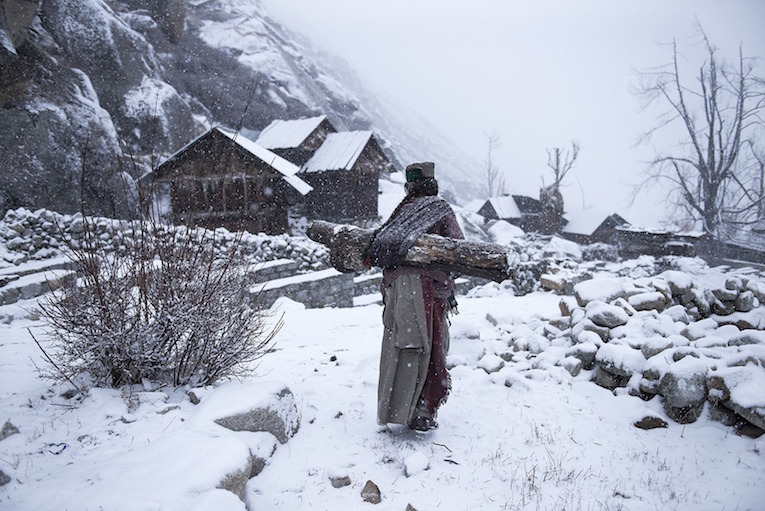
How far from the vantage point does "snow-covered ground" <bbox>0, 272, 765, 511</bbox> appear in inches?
78.4

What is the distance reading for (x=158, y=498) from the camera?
176 centimetres

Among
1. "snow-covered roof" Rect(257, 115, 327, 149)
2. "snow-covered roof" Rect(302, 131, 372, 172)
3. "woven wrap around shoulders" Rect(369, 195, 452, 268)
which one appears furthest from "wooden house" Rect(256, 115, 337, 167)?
"woven wrap around shoulders" Rect(369, 195, 452, 268)

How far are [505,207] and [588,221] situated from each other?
7.11 m

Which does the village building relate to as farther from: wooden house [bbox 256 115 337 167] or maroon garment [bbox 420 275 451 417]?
maroon garment [bbox 420 275 451 417]

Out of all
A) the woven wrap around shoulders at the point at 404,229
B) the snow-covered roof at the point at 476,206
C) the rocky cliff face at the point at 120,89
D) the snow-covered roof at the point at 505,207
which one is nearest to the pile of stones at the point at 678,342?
the woven wrap around shoulders at the point at 404,229

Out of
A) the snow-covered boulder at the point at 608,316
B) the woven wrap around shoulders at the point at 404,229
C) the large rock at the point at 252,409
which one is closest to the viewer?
the large rock at the point at 252,409

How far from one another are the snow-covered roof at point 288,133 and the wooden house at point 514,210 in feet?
63.0

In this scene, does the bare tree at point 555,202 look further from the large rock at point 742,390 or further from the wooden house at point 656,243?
the large rock at point 742,390

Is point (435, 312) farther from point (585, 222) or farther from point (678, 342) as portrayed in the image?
point (585, 222)

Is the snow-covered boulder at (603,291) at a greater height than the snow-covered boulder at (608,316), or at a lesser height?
greater

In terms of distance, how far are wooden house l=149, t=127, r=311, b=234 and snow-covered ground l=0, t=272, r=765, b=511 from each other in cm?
1204

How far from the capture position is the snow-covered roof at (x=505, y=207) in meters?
34.8

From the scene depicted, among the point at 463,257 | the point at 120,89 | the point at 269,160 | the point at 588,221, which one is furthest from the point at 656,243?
the point at 120,89

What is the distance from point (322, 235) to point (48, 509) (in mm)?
2329
